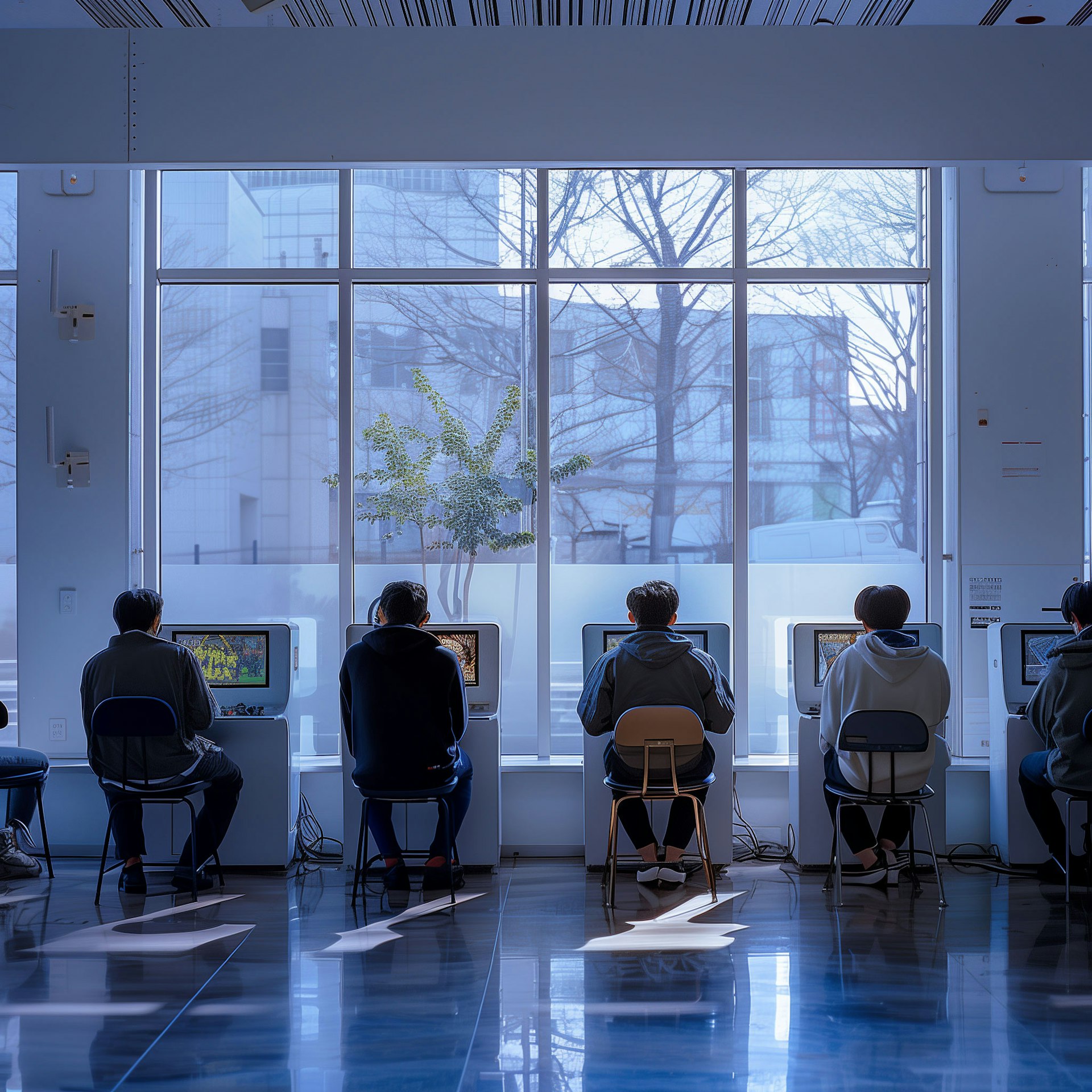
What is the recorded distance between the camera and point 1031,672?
4539 mm

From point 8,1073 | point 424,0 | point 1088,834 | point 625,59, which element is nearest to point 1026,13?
point 625,59

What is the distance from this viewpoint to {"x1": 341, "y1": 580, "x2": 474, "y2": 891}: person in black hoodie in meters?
3.87

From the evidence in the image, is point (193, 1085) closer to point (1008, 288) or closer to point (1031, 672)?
point (1031, 672)

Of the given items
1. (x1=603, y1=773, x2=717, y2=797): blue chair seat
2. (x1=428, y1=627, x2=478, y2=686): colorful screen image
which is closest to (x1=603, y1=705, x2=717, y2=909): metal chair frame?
(x1=603, y1=773, x2=717, y2=797): blue chair seat

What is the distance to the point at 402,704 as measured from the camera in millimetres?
3877

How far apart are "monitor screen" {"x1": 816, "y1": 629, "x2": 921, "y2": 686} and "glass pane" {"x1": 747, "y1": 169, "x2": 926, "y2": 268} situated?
75.4 inches

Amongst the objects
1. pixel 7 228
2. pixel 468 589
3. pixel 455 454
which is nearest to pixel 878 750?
pixel 468 589

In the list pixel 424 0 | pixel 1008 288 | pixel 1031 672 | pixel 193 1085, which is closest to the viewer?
pixel 193 1085

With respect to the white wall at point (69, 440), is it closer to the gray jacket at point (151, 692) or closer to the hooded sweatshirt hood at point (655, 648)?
the gray jacket at point (151, 692)

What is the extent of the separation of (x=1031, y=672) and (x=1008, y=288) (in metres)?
1.93

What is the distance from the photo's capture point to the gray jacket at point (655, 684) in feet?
13.1

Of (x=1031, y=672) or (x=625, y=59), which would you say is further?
(x=1031, y=672)

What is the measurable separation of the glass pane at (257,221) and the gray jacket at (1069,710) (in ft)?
12.8

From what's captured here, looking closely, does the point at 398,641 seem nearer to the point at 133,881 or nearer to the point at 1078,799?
the point at 133,881
